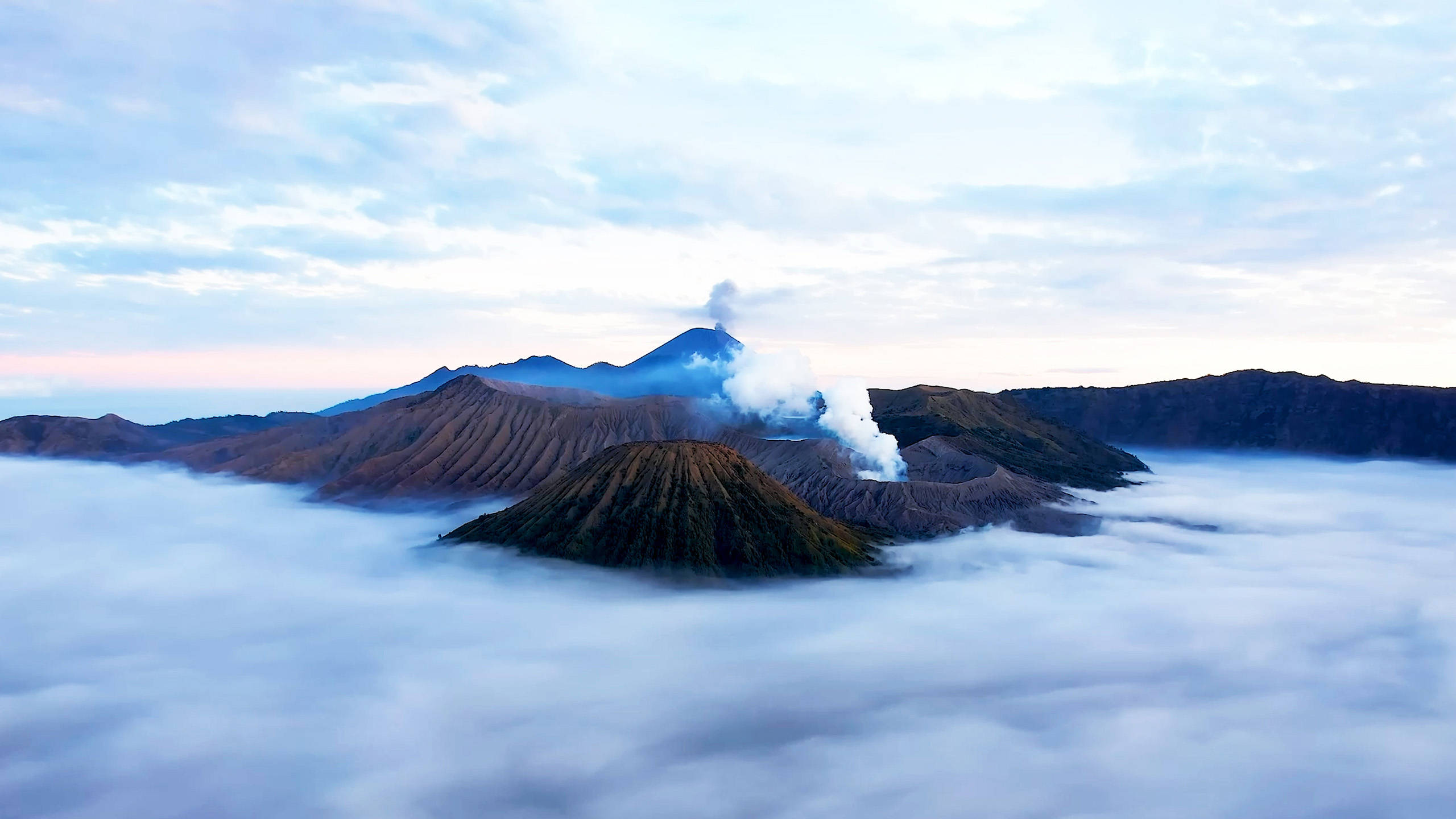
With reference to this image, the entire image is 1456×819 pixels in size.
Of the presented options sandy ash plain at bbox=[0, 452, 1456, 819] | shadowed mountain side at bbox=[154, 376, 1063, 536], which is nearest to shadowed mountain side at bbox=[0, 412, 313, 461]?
shadowed mountain side at bbox=[154, 376, 1063, 536]

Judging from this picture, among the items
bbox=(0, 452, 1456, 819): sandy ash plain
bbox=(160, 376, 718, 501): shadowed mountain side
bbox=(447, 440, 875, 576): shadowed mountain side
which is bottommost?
bbox=(0, 452, 1456, 819): sandy ash plain

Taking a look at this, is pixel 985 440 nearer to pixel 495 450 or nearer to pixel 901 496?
pixel 901 496

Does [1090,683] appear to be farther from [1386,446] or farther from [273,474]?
[1386,446]

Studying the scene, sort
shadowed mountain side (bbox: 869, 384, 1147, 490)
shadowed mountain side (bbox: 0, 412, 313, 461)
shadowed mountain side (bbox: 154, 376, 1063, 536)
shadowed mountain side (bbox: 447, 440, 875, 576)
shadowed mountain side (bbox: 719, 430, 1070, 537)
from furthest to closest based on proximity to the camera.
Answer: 1. shadowed mountain side (bbox: 0, 412, 313, 461)
2. shadowed mountain side (bbox: 869, 384, 1147, 490)
3. shadowed mountain side (bbox: 154, 376, 1063, 536)
4. shadowed mountain side (bbox: 719, 430, 1070, 537)
5. shadowed mountain side (bbox: 447, 440, 875, 576)

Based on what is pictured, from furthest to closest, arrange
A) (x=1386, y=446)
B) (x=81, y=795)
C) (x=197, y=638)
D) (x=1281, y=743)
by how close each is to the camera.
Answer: (x=1386, y=446), (x=197, y=638), (x=1281, y=743), (x=81, y=795)

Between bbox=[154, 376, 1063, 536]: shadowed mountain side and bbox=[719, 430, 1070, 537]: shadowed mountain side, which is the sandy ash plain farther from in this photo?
bbox=[154, 376, 1063, 536]: shadowed mountain side

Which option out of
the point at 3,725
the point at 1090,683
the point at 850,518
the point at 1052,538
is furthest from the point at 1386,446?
the point at 3,725
